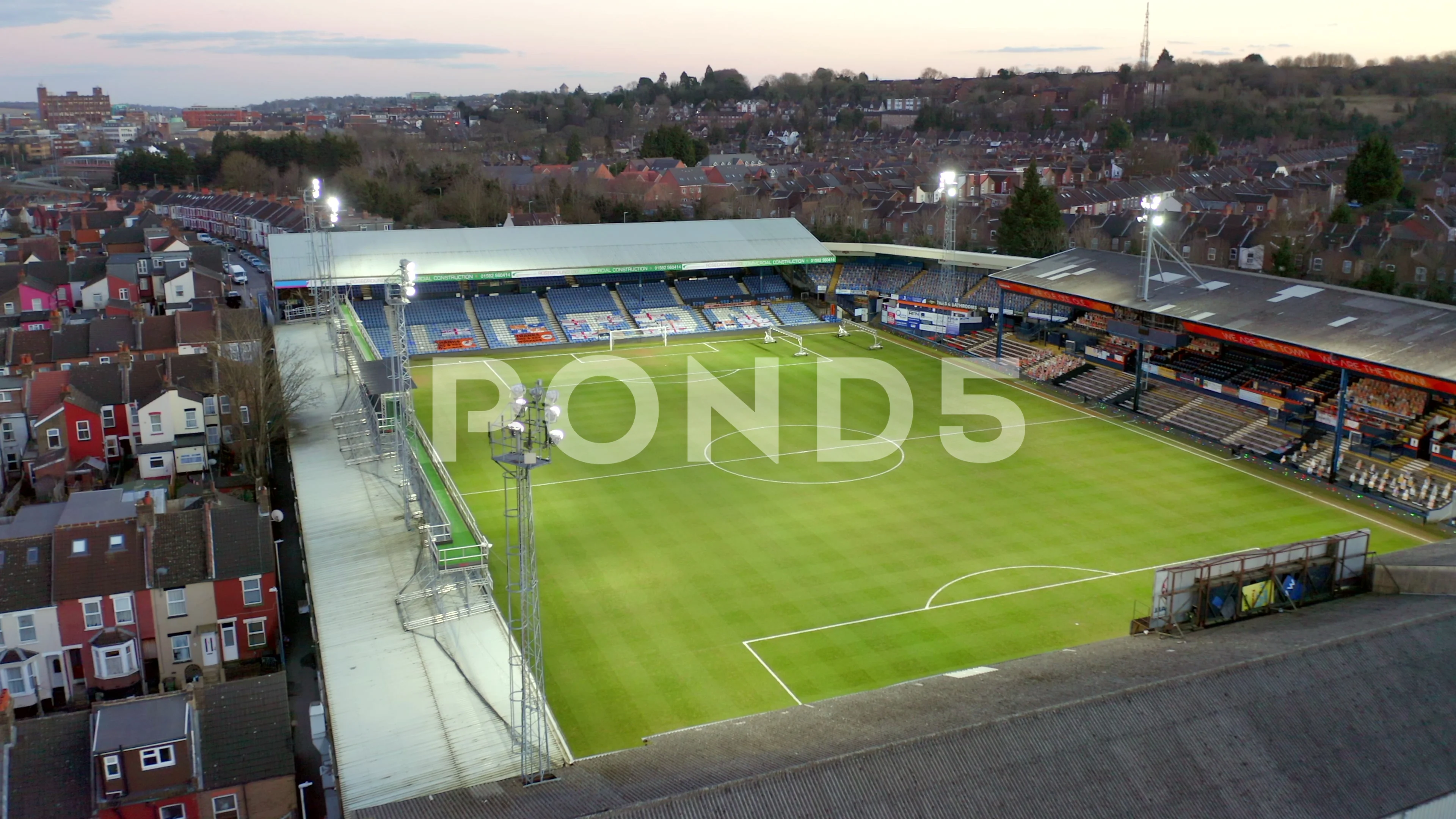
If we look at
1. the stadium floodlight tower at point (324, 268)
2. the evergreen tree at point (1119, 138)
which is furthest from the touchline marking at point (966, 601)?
the evergreen tree at point (1119, 138)

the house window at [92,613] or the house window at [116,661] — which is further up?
the house window at [92,613]

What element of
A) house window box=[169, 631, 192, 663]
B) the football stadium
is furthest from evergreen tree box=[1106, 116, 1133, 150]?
house window box=[169, 631, 192, 663]

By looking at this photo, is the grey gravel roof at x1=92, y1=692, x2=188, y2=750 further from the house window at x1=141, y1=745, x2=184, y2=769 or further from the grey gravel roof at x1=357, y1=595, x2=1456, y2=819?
the grey gravel roof at x1=357, y1=595, x2=1456, y2=819

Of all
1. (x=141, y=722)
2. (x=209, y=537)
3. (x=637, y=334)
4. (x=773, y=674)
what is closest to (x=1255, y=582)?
(x=773, y=674)

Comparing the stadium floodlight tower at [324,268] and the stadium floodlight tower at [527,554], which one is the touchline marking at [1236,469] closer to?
the stadium floodlight tower at [527,554]

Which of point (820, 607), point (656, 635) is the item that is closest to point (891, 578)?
point (820, 607)

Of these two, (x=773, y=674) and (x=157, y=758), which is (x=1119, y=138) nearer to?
(x=773, y=674)
